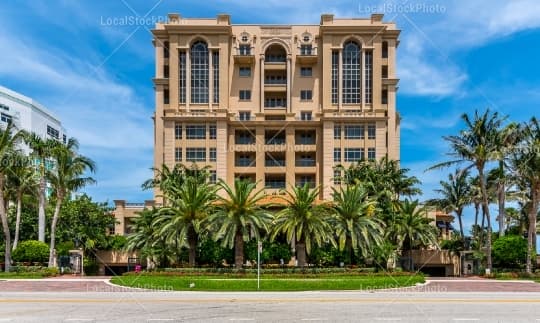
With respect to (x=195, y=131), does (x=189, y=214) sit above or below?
below

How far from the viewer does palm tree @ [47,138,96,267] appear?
174 feet

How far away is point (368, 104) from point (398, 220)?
2984 cm

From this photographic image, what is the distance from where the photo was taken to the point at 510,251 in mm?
52969

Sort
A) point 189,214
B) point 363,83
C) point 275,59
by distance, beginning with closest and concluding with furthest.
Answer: point 189,214, point 363,83, point 275,59

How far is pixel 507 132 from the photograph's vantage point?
50.2 metres

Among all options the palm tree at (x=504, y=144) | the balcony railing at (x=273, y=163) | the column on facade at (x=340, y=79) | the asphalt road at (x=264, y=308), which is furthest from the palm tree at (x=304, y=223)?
the column on facade at (x=340, y=79)

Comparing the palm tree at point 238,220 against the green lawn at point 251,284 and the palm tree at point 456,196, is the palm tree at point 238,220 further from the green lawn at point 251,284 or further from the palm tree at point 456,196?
the palm tree at point 456,196

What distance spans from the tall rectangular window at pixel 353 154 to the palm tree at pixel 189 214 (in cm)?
3265

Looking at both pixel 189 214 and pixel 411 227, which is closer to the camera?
pixel 189 214

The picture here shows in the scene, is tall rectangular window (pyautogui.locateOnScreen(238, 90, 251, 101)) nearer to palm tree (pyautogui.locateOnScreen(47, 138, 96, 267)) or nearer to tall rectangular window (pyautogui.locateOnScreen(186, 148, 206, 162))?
tall rectangular window (pyautogui.locateOnScreen(186, 148, 206, 162))

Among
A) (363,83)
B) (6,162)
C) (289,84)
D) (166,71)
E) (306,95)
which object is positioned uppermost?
(166,71)

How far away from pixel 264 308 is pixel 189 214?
913 inches

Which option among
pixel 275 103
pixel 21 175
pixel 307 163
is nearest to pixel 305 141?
pixel 307 163

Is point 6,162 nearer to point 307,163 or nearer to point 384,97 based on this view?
point 307,163
